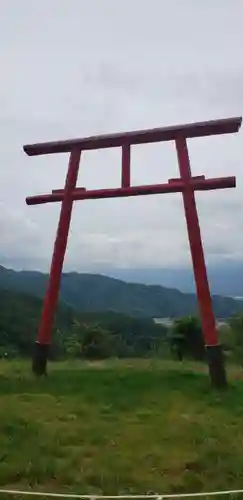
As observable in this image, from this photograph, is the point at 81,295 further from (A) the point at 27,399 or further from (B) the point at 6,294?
(A) the point at 27,399

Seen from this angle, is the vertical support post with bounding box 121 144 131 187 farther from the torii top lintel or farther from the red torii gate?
the torii top lintel

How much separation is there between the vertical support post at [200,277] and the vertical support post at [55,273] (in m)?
1.59

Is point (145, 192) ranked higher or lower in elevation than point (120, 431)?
higher

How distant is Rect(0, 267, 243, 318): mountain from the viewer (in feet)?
263

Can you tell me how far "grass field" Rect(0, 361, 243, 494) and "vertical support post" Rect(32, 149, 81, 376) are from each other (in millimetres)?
311

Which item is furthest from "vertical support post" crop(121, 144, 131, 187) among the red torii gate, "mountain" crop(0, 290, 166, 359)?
"mountain" crop(0, 290, 166, 359)

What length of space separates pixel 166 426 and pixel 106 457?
102 centimetres

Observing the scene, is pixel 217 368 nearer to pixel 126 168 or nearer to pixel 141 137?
pixel 126 168

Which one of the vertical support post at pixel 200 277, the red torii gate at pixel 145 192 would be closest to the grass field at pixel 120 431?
the vertical support post at pixel 200 277

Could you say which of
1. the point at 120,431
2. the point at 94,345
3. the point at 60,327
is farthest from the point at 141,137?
the point at 60,327

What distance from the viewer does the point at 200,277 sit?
7.61 metres

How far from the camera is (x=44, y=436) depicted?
565 centimetres

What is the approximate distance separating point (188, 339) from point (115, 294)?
8390cm

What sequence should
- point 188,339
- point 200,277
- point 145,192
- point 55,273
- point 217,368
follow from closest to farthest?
1. point 217,368
2. point 200,277
3. point 145,192
4. point 55,273
5. point 188,339
